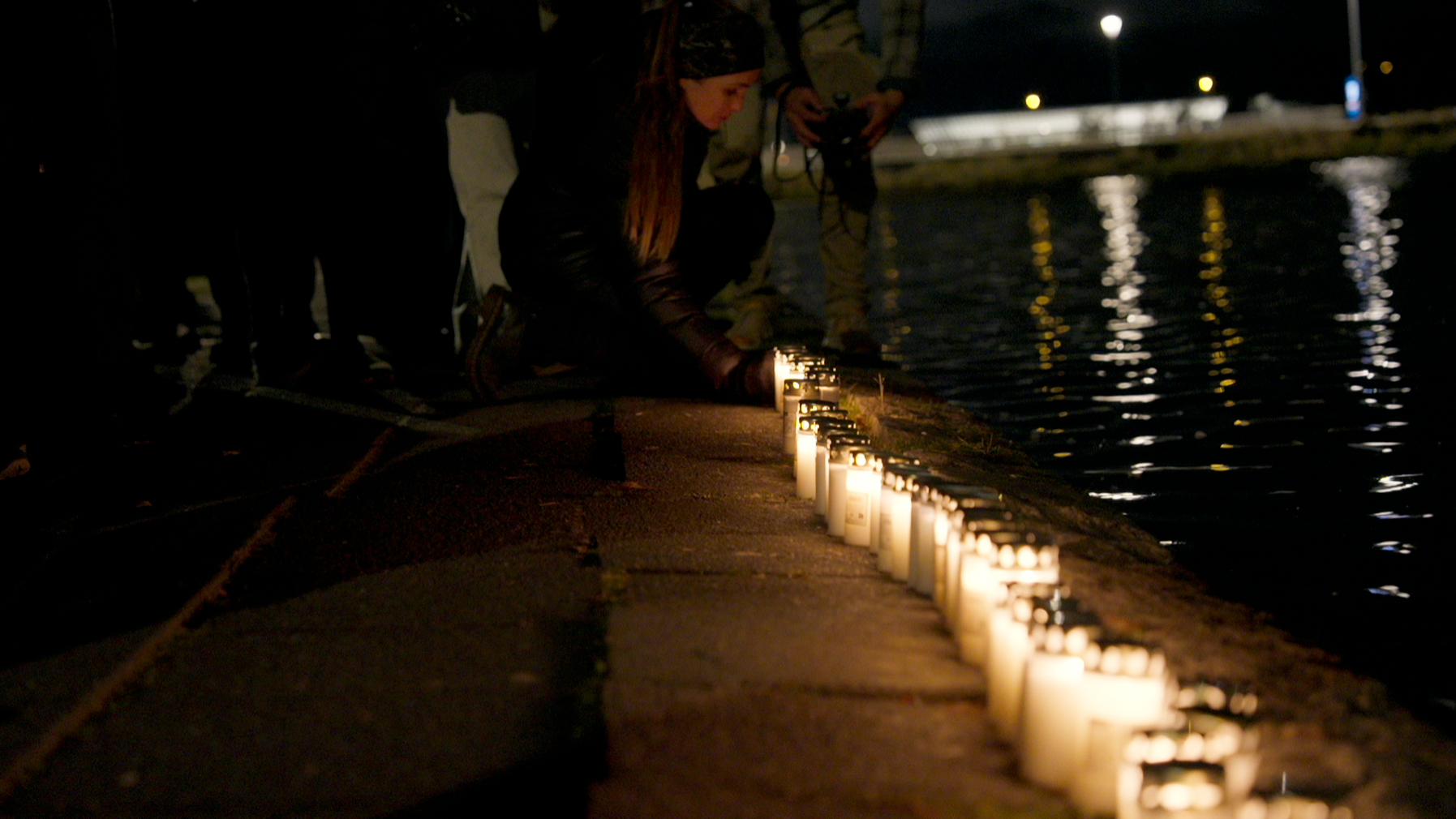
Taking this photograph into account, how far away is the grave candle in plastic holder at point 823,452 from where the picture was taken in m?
3.12

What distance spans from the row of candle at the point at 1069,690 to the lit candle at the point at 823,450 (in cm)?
47

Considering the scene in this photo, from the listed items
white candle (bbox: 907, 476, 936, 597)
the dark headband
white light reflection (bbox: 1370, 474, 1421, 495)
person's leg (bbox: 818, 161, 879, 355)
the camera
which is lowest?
white light reflection (bbox: 1370, 474, 1421, 495)

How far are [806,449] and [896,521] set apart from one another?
27.1 inches

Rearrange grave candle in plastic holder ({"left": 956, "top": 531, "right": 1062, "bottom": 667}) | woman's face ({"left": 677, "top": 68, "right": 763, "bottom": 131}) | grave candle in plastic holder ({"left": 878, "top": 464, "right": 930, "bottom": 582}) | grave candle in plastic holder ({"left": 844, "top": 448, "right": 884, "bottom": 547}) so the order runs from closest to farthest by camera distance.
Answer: grave candle in plastic holder ({"left": 956, "top": 531, "right": 1062, "bottom": 667}), grave candle in plastic holder ({"left": 878, "top": 464, "right": 930, "bottom": 582}), grave candle in plastic holder ({"left": 844, "top": 448, "right": 884, "bottom": 547}), woman's face ({"left": 677, "top": 68, "right": 763, "bottom": 131})

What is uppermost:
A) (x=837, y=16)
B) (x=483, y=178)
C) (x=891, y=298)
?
(x=837, y=16)

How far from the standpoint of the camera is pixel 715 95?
4559 millimetres

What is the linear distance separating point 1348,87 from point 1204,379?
62.3 meters

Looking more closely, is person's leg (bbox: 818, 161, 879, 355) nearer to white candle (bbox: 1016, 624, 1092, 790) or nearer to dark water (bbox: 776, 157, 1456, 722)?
dark water (bbox: 776, 157, 1456, 722)

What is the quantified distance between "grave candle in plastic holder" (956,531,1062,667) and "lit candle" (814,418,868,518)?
33.1 inches

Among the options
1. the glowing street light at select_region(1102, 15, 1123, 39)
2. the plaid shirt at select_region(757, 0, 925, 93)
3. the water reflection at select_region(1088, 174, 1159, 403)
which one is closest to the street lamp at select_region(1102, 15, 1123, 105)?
the glowing street light at select_region(1102, 15, 1123, 39)

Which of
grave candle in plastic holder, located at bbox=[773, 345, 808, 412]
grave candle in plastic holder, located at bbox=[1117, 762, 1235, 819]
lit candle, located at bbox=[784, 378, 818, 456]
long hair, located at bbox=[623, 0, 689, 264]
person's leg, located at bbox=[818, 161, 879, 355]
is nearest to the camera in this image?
grave candle in plastic holder, located at bbox=[1117, 762, 1235, 819]

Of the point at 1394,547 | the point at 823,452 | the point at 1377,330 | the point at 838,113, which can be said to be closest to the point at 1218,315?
the point at 1377,330

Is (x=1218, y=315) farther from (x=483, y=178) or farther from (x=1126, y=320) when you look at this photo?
(x=483, y=178)

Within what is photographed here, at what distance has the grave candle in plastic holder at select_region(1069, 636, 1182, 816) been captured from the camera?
174 centimetres
